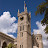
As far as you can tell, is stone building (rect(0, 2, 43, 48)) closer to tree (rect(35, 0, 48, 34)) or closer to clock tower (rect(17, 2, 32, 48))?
clock tower (rect(17, 2, 32, 48))

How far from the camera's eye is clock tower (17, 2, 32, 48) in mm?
48406

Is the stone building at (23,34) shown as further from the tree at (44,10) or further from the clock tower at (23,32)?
the tree at (44,10)

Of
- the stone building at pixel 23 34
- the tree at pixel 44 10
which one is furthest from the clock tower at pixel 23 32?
the tree at pixel 44 10

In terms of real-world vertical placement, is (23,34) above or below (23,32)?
below

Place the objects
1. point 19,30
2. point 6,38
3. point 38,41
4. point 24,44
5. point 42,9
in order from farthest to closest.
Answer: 1. point 38,41
2. point 19,30
3. point 24,44
4. point 6,38
5. point 42,9

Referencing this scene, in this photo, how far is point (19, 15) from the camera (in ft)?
182

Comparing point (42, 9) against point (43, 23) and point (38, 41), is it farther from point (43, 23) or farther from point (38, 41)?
point (38, 41)

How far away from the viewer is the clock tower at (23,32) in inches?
1906

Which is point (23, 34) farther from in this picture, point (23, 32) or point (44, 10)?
point (44, 10)

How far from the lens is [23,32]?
50.4m

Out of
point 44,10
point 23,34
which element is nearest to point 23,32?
point 23,34

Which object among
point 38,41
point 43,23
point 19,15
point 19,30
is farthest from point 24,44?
point 43,23

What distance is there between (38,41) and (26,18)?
20.1 meters

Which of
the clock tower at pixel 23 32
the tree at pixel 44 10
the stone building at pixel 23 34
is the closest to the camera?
the tree at pixel 44 10
